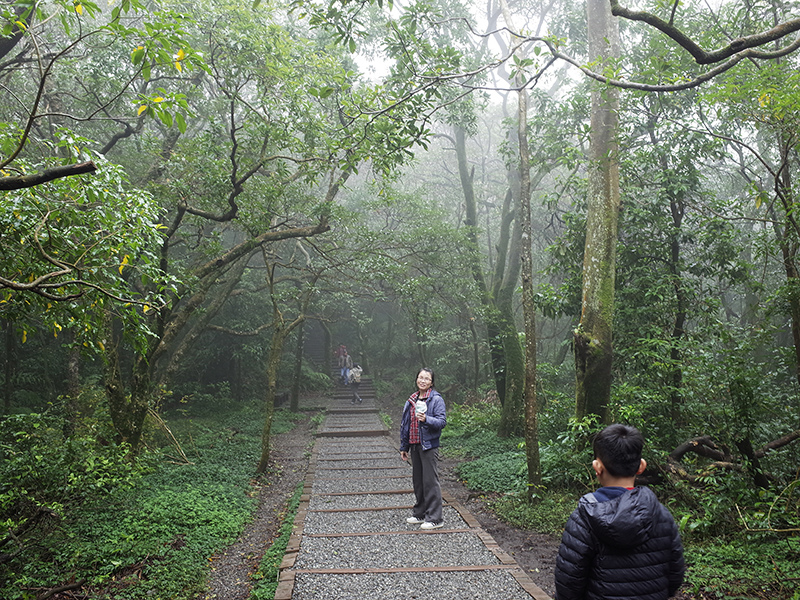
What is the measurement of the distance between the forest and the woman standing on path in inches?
48.1

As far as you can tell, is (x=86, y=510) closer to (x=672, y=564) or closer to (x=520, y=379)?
(x=672, y=564)

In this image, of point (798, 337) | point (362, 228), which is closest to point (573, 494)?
point (798, 337)

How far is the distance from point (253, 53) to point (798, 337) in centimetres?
772

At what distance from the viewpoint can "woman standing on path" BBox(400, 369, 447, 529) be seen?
16.9 feet

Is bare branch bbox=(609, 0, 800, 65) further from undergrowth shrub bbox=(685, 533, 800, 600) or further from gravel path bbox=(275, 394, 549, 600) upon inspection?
gravel path bbox=(275, 394, 549, 600)

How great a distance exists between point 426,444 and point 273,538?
2074 millimetres

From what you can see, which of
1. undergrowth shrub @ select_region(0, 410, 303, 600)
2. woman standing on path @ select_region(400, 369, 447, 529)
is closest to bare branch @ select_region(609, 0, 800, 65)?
woman standing on path @ select_region(400, 369, 447, 529)

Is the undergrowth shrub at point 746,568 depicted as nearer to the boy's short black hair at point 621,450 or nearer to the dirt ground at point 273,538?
the dirt ground at point 273,538

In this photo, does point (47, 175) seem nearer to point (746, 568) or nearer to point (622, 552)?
point (622, 552)

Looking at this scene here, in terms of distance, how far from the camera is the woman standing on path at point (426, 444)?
5.15 meters

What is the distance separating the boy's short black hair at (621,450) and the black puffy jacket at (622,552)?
0.30 ft

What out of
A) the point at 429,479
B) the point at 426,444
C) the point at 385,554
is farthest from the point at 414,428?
the point at 385,554

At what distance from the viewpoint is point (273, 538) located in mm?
5473

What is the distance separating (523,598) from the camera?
143 inches
